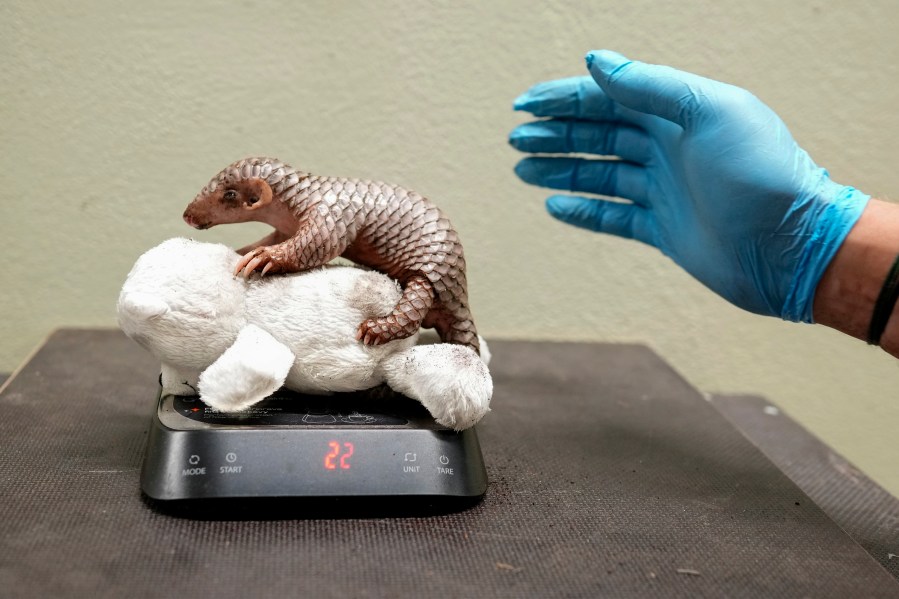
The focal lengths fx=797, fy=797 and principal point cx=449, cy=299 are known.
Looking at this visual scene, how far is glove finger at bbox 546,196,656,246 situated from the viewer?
3.54 ft

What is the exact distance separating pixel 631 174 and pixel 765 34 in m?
0.42

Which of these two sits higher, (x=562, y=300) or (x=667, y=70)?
(x=667, y=70)

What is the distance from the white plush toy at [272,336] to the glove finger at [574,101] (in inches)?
17.0

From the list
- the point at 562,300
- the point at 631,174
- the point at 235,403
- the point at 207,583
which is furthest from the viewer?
the point at 562,300

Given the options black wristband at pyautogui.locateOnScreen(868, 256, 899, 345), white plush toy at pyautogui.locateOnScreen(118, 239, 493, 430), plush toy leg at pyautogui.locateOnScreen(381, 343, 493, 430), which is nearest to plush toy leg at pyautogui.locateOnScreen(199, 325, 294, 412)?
white plush toy at pyautogui.locateOnScreen(118, 239, 493, 430)

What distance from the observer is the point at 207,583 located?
1.83ft

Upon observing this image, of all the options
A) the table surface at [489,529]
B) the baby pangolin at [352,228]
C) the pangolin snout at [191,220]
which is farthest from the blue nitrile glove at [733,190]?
the pangolin snout at [191,220]

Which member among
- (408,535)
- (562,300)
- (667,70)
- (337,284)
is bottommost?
(562,300)

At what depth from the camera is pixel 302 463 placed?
2.15 ft

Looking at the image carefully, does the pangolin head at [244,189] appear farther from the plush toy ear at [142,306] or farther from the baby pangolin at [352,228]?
the plush toy ear at [142,306]

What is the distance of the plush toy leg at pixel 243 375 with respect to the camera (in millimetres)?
653

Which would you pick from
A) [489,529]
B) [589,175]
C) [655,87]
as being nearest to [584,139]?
[589,175]

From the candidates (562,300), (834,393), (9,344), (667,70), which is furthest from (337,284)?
(834,393)

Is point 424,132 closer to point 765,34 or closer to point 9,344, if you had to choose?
point 765,34
